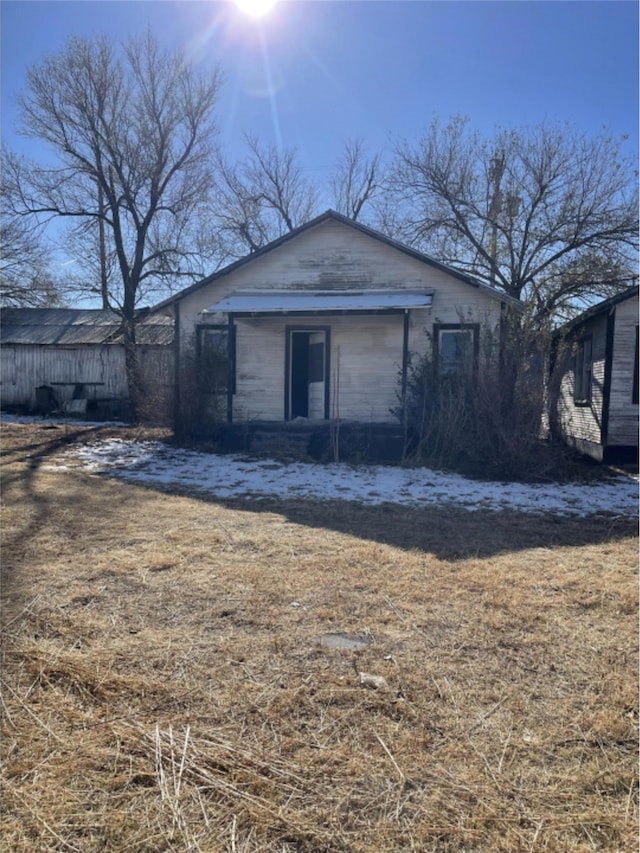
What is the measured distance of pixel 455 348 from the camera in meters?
11.8

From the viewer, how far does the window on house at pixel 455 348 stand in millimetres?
9877

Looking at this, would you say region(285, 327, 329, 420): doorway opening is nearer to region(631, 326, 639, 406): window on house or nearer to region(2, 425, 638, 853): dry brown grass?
region(631, 326, 639, 406): window on house

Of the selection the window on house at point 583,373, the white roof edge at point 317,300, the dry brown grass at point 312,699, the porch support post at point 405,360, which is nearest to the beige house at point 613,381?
the window on house at point 583,373

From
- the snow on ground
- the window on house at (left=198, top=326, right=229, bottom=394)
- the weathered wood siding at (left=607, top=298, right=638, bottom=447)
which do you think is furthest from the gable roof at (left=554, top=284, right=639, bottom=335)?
the window on house at (left=198, top=326, right=229, bottom=394)

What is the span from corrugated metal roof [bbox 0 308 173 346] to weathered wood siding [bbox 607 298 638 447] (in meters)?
15.3

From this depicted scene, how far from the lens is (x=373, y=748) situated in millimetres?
2150

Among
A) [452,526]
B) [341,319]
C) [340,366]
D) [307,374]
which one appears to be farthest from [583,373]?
[452,526]

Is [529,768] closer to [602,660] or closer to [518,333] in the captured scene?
[602,660]

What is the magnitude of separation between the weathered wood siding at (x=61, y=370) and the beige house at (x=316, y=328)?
330 inches

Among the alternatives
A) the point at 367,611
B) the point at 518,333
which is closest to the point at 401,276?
the point at 518,333

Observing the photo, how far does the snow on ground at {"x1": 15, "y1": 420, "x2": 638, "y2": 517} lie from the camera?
718 cm

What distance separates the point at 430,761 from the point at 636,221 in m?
20.6

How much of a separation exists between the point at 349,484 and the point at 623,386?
633 centimetres

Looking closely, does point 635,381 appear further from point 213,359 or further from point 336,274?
point 213,359
